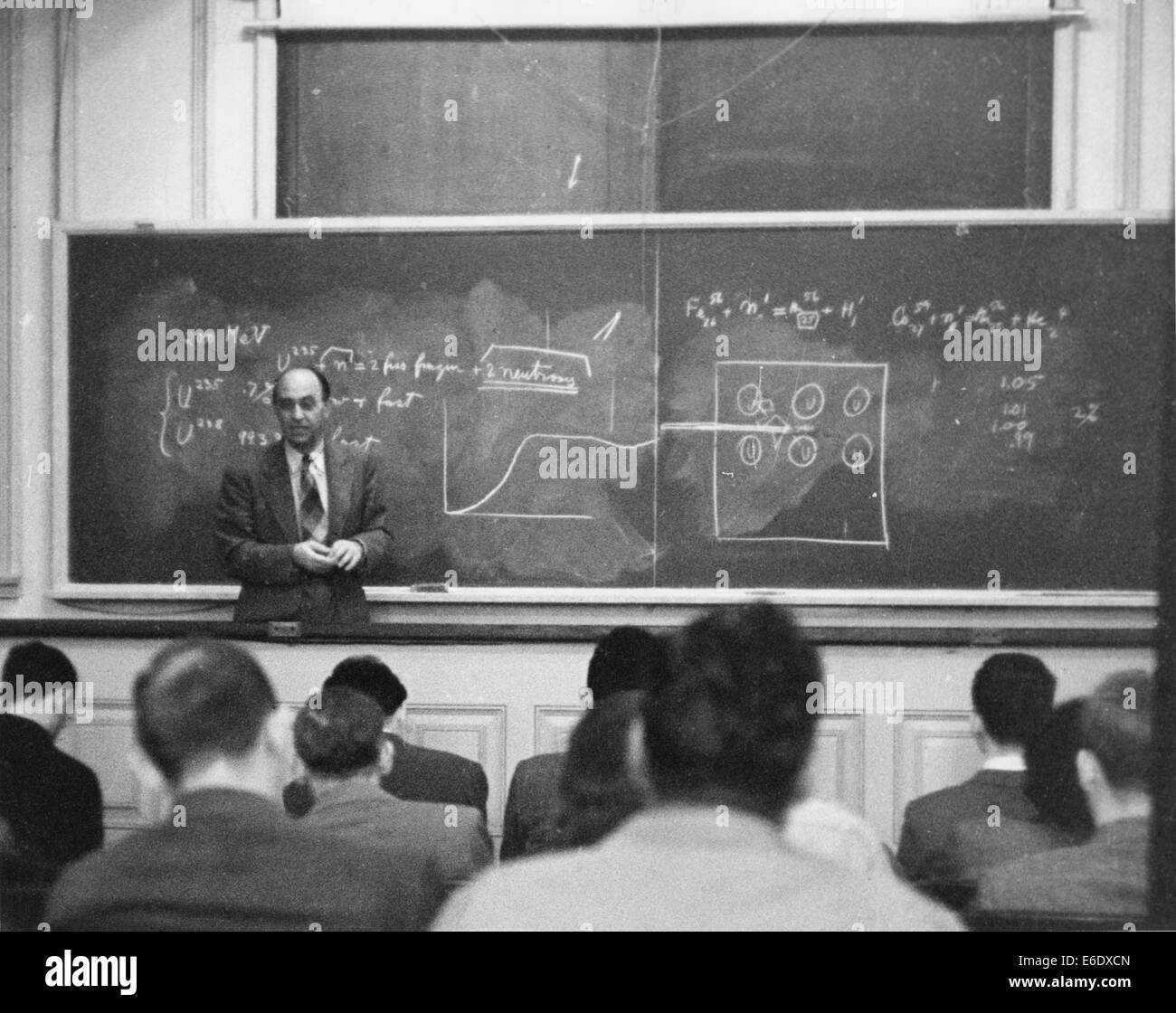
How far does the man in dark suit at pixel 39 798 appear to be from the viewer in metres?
2.59

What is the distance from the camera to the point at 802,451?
2803mm

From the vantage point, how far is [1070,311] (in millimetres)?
2760

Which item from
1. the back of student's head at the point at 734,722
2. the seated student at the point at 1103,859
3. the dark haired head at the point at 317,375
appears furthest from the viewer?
the dark haired head at the point at 317,375

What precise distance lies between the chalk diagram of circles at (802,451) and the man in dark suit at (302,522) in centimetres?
84

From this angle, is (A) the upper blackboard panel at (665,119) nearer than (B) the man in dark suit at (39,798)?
No

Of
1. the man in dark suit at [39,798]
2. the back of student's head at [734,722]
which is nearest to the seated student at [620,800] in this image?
the back of student's head at [734,722]

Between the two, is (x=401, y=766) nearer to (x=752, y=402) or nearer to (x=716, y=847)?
(x=716, y=847)

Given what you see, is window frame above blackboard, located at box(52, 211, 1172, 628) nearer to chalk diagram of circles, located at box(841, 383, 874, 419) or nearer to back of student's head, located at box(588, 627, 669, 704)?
back of student's head, located at box(588, 627, 669, 704)

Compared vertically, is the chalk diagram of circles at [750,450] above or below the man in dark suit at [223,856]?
above

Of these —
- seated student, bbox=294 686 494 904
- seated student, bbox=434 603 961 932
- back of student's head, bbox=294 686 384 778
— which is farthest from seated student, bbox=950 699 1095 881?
back of student's head, bbox=294 686 384 778

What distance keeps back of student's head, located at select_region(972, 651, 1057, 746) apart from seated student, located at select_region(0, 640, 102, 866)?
164 centimetres

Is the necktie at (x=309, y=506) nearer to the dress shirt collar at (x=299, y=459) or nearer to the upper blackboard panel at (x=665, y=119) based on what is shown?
the dress shirt collar at (x=299, y=459)

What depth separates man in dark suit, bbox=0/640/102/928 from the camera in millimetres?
2590
